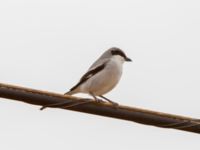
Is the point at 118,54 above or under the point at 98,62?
above

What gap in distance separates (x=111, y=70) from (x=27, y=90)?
3285mm

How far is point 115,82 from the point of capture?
1035cm

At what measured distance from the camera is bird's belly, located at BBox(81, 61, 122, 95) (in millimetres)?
10273

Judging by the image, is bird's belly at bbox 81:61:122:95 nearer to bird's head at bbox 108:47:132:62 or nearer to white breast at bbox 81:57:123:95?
white breast at bbox 81:57:123:95

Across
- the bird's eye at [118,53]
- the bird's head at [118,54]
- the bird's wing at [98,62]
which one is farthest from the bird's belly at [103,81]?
the bird's eye at [118,53]

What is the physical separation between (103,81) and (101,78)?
0.19ft

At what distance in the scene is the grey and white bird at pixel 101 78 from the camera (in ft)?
33.8

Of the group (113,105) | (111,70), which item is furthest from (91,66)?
(113,105)

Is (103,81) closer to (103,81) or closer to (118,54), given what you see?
(103,81)

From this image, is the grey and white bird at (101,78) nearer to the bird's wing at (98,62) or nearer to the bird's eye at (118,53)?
the bird's wing at (98,62)

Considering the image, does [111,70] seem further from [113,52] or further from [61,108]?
[61,108]

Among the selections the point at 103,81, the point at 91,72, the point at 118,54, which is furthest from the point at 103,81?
the point at 118,54

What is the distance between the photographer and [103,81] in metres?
10.3

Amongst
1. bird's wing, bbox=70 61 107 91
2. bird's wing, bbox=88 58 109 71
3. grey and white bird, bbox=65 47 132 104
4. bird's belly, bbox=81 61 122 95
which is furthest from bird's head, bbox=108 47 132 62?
bird's belly, bbox=81 61 122 95
